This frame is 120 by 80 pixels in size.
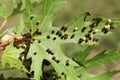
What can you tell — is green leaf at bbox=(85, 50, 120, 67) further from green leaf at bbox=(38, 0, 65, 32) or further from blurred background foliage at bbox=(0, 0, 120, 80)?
blurred background foliage at bbox=(0, 0, 120, 80)

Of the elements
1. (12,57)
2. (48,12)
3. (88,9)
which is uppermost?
(88,9)

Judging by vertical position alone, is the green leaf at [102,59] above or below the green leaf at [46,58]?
above

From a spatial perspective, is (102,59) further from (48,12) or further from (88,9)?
(88,9)

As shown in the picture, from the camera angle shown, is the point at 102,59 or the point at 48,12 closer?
the point at 48,12

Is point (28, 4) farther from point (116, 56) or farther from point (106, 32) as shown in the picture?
point (116, 56)

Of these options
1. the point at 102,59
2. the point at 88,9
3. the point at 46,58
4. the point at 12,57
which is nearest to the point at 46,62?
the point at 46,58

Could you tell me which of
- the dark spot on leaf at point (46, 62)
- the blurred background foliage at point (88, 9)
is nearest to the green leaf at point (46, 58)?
the dark spot on leaf at point (46, 62)

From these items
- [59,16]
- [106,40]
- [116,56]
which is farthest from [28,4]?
[59,16]

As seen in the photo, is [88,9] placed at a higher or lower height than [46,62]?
higher

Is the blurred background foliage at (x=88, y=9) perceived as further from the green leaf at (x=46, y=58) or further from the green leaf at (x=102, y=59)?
the green leaf at (x=46, y=58)
